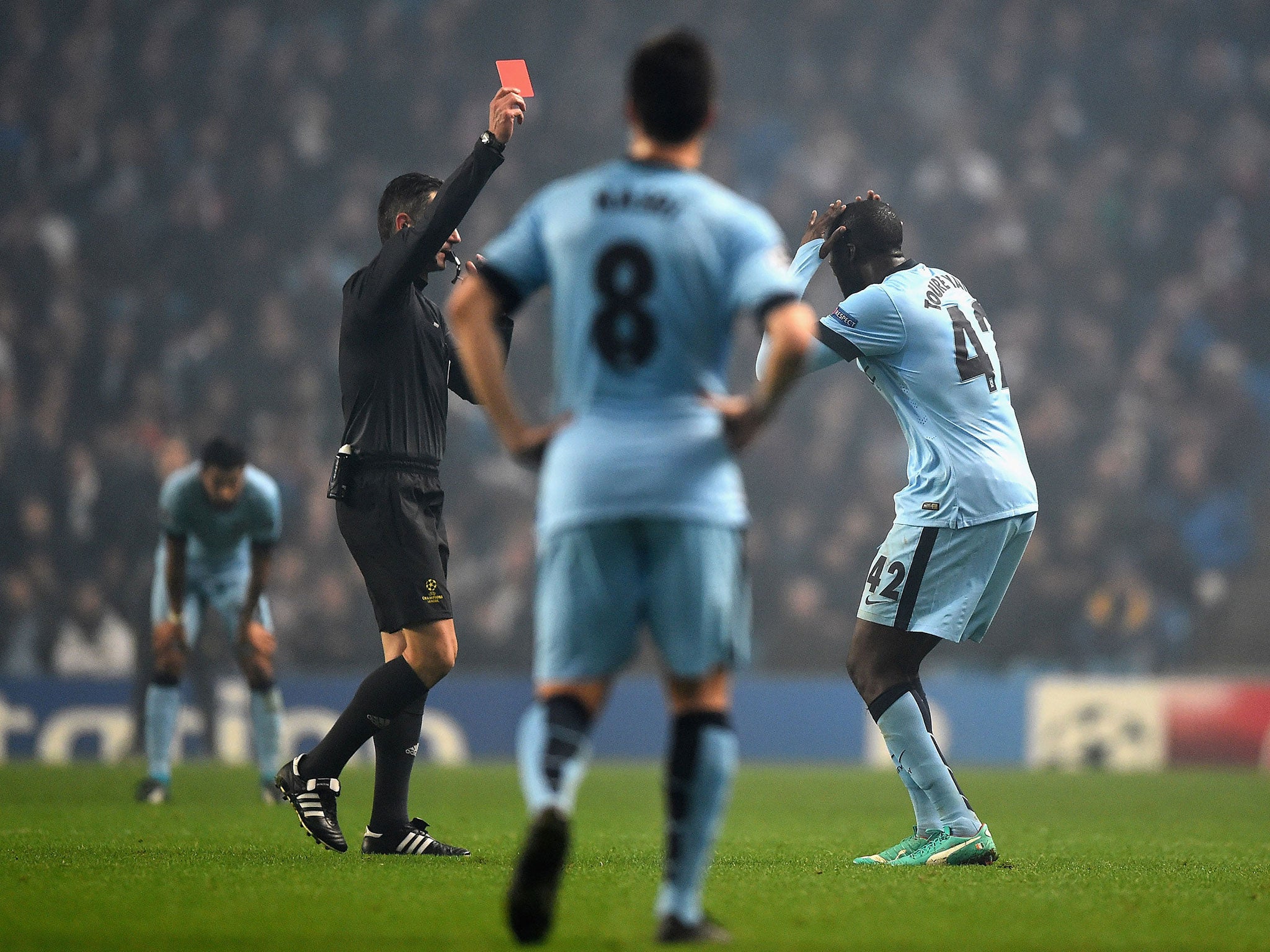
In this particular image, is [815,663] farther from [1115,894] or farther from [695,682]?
[695,682]

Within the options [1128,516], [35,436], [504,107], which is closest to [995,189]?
[1128,516]

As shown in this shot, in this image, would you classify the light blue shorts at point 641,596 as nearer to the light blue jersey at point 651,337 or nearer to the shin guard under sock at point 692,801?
the light blue jersey at point 651,337

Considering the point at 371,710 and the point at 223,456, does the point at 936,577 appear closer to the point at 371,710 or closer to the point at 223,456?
the point at 371,710

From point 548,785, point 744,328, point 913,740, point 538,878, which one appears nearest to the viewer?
point 538,878

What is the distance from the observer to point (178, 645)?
10492mm

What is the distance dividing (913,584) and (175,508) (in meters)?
5.77

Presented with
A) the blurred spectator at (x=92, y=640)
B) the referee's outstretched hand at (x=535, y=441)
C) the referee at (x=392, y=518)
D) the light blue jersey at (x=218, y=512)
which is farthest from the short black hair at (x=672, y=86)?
the blurred spectator at (x=92, y=640)

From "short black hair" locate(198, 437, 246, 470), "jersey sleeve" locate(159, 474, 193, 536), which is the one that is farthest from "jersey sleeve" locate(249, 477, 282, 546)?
"jersey sleeve" locate(159, 474, 193, 536)

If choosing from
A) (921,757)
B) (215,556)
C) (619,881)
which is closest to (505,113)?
(619,881)

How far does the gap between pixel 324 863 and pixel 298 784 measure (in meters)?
0.39

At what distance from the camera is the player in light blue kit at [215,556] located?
10070mm

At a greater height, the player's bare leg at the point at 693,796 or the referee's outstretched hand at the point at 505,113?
the referee's outstretched hand at the point at 505,113

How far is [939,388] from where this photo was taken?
6.33 m

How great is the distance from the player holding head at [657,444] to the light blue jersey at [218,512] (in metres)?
6.33
